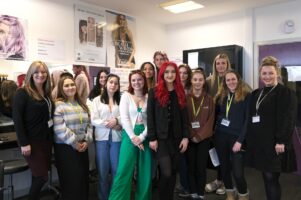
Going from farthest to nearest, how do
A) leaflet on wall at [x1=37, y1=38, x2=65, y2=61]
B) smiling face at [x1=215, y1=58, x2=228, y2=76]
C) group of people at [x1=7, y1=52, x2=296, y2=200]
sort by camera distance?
leaflet on wall at [x1=37, y1=38, x2=65, y2=61] → smiling face at [x1=215, y1=58, x2=228, y2=76] → group of people at [x1=7, y1=52, x2=296, y2=200]

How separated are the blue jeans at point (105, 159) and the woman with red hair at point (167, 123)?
0.46m

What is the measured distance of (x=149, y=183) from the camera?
2779mm

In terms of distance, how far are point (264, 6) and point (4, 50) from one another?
4073mm

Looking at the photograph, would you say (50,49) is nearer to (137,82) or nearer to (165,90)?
(137,82)

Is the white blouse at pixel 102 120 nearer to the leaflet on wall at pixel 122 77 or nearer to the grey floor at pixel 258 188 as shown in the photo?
the grey floor at pixel 258 188

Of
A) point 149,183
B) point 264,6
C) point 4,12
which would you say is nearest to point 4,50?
point 4,12

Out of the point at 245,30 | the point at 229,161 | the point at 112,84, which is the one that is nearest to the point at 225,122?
the point at 229,161

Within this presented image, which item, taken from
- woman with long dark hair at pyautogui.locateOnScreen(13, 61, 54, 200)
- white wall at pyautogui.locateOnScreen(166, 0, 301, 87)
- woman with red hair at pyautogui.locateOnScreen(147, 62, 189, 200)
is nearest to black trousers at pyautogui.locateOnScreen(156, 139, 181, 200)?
woman with red hair at pyautogui.locateOnScreen(147, 62, 189, 200)

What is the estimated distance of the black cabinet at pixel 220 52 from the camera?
4859mm

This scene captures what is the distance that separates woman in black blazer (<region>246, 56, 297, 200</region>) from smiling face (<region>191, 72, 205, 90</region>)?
0.66m

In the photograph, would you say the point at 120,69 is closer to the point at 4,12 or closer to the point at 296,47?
the point at 4,12

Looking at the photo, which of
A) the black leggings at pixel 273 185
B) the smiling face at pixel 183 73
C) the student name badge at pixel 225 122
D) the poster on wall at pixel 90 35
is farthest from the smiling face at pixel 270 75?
the poster on wall at pixel 90 35

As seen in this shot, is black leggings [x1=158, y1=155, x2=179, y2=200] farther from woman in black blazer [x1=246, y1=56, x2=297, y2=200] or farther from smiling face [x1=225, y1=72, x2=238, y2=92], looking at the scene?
smiling face [x1=225, y1=72, x2=238, y2=92]

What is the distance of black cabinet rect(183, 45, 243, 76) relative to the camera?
15.9 ft
